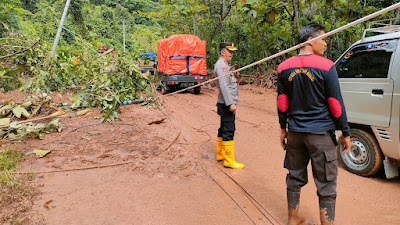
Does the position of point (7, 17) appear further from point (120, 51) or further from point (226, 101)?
point (226, 101)

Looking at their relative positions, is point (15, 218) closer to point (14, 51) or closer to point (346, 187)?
point (346, 187)

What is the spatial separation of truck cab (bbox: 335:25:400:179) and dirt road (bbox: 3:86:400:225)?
0.32 metres

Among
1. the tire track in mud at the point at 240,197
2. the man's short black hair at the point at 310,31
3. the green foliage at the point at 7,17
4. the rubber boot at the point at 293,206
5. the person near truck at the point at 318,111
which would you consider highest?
the green foliage at the point at 7,17

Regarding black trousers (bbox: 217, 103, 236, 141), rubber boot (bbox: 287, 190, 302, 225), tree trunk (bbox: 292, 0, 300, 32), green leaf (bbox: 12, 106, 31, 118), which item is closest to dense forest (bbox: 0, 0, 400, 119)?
tree trunk (bbox: 292, 0, 300, 32)

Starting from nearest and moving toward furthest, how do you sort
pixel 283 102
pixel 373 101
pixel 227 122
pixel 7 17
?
pixel 283 102, pixel 373 101, pixel 227 122, pixel 7 17

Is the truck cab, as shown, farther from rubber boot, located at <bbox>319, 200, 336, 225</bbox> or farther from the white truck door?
rubber boot, located at <bbox>319, 200, 336, 225</bbox>

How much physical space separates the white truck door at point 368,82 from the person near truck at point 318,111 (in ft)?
5.31

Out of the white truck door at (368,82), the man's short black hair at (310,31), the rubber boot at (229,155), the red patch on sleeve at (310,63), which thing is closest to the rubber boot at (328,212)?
the red patch on sleeve at (310,63)

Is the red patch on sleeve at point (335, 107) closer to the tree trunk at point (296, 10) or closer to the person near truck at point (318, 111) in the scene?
the person near truck at point (318, 111)

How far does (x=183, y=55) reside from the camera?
13.6m

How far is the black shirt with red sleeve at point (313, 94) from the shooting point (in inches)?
102

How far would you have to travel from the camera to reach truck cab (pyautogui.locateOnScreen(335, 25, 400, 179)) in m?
3.71

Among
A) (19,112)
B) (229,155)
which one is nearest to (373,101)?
(229,155)

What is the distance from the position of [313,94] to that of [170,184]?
7.68ft
